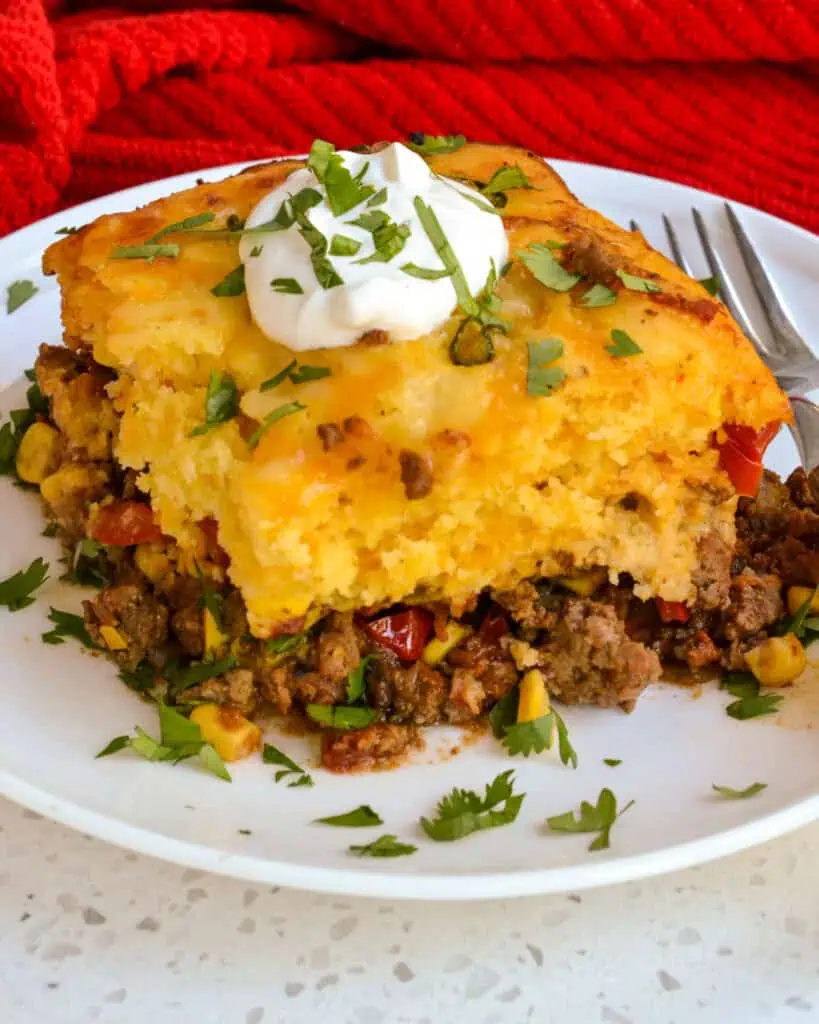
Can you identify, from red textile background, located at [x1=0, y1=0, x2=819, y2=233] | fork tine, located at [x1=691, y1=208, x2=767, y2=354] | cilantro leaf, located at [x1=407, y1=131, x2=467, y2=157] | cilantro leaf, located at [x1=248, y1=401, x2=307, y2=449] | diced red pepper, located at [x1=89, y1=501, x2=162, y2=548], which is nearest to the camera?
cilantro leaf, located at [x1=248, y1=401, x2=307, y2=449]

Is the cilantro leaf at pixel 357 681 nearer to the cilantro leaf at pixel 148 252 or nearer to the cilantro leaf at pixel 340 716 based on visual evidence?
the cilantro leaf at pixel 340 716

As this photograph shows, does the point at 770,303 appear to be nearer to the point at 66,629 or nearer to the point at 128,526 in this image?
the point at 128,526

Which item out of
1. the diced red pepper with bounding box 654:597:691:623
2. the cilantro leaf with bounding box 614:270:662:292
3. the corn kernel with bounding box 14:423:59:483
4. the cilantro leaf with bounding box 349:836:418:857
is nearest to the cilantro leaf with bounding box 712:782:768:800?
the diced red pepper with bounding box 654:597:691:623

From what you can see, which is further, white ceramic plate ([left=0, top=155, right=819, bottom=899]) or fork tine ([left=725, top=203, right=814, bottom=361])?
fork tine ([left=725, top=203, right=814, bottom=361])

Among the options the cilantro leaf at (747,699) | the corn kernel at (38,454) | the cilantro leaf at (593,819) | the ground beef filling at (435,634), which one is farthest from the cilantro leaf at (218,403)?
the cilantro leaf at (747,699)

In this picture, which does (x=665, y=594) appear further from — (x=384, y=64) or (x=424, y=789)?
(x=384, y=64)

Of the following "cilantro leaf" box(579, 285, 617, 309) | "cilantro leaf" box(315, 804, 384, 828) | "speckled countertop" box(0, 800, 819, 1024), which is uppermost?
"cilantro leaf" box(579, 285, 617, 309)

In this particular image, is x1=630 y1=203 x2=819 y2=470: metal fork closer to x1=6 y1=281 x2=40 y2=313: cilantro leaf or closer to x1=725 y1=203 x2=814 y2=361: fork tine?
x1=725 y1=203 x2=814 y2=361: fork tine
